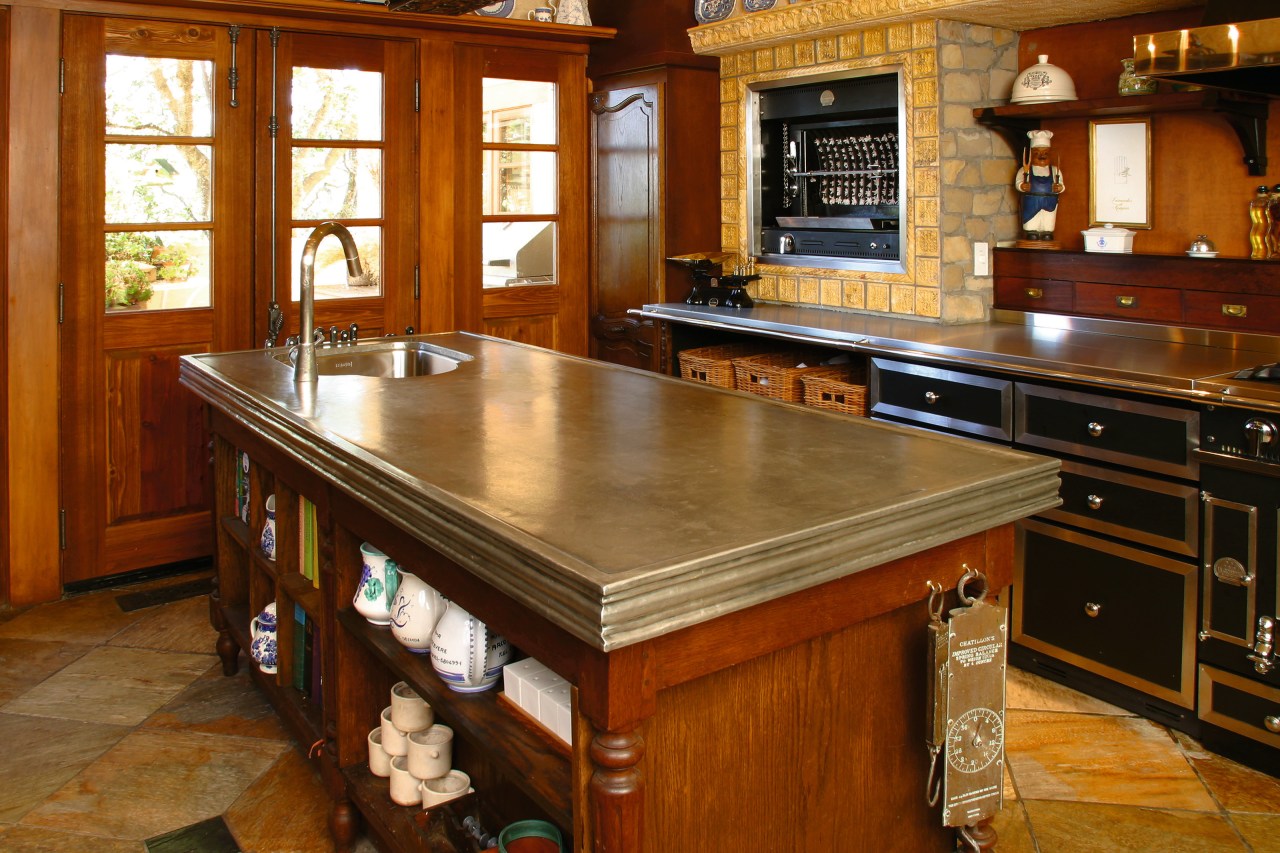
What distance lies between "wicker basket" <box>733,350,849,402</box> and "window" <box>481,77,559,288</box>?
124 centimetres

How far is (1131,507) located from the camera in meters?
3.29

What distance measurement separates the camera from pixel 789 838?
192cm

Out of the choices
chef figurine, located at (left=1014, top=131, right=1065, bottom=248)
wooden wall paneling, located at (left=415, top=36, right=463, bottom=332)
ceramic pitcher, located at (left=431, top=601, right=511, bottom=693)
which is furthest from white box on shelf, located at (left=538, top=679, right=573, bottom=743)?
wooden wall paneling, located at (left=415, top=36, right=463, bottom=332)

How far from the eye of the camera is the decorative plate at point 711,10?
5.20 metres

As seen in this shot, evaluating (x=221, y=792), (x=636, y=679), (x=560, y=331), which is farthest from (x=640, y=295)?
(x=636, y=679)

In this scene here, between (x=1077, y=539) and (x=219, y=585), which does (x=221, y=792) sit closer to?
(x=219, y=585)

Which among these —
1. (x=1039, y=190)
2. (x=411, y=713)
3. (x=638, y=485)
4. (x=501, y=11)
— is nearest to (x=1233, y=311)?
(x=1039, y=190)

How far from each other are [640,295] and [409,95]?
4.68 ft

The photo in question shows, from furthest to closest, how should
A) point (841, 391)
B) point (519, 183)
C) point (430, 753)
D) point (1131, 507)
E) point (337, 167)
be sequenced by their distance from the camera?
point (519, 183) → point (337, 167) → point (841, 391) → point (1131, 507) → point (430, 753)

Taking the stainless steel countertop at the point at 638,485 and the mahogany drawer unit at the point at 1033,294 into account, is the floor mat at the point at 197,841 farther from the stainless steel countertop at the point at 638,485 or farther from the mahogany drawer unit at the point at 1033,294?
the mahogany drawer unit at the point at 1033,294

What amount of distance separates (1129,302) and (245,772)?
11.0 ft

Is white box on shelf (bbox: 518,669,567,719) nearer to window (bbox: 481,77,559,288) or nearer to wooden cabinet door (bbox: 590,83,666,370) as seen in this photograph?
wooden cabinet door (bbox: 590,83,666,370)

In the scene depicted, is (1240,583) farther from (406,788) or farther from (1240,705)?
(406,788)

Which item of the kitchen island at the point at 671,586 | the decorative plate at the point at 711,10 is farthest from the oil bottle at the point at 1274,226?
the decorative plate at the point at 711,10
